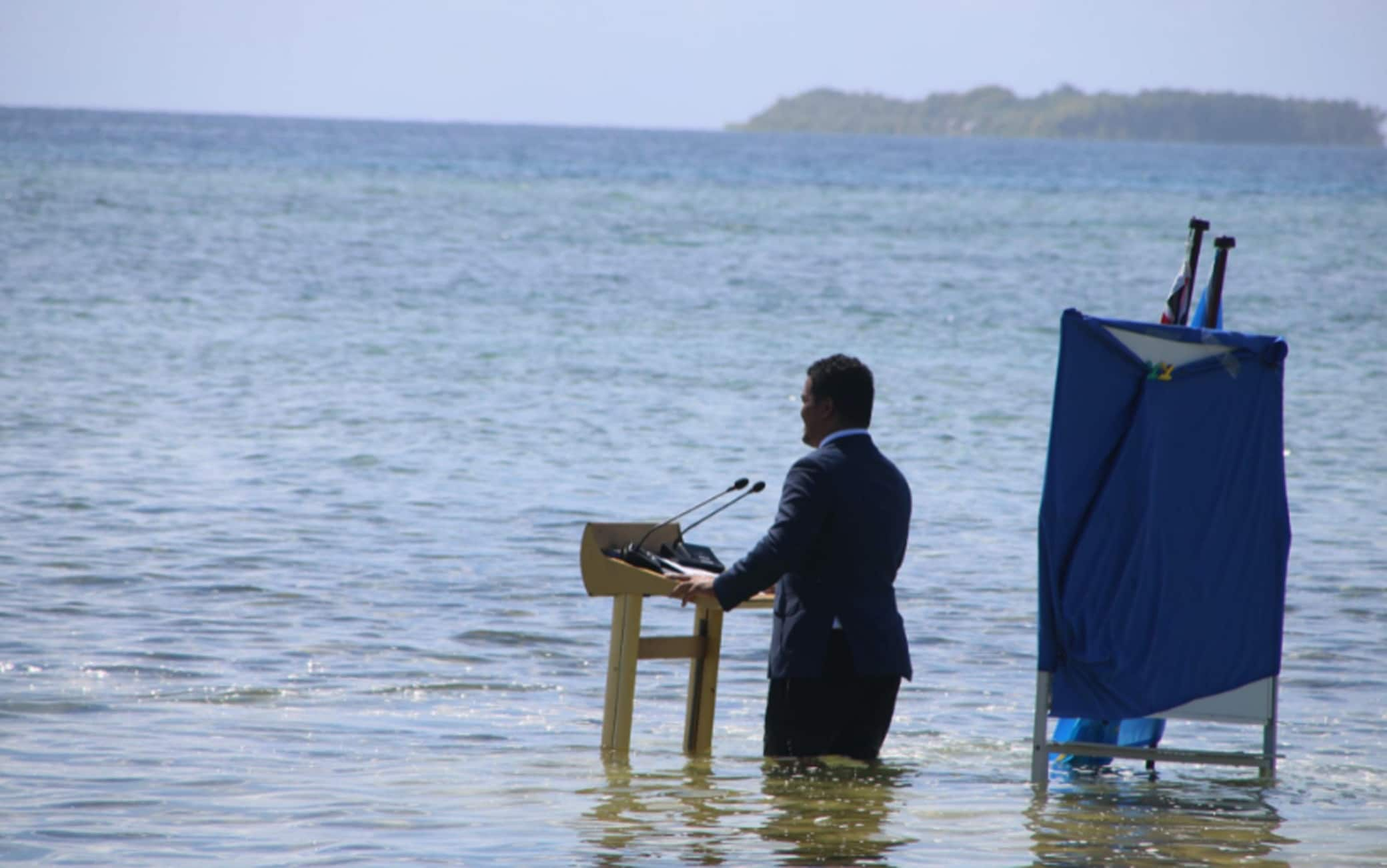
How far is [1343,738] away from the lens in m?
7.41

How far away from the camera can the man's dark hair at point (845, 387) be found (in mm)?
5703

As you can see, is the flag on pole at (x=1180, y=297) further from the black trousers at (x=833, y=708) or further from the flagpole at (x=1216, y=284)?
the black trousers at (x=833, y=708)

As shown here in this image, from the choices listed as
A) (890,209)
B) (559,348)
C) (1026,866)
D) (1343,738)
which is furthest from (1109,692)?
(890,209)

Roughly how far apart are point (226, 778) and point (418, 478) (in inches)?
281

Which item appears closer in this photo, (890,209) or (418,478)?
(418,478)

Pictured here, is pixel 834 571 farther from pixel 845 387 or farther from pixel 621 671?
pixel 621 671

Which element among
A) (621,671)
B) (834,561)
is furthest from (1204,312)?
(621,671)

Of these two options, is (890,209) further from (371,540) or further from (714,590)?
(714,590)

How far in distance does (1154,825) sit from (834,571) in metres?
1.39

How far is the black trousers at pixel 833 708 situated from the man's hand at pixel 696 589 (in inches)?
15.3

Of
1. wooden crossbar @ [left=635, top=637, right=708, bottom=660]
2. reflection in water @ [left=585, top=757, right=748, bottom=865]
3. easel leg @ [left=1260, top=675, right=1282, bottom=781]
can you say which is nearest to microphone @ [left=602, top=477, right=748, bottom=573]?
wooden crossbar @ [left=635, top=637, right=708, bottom=660]

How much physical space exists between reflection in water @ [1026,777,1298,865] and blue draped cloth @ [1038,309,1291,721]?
354 mm

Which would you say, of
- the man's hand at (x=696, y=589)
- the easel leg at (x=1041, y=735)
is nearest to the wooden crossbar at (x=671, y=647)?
the man's hand at (x=696, y=589)

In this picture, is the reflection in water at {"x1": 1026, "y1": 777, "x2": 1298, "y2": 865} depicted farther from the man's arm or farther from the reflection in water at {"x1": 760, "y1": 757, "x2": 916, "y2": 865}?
the man's arm
